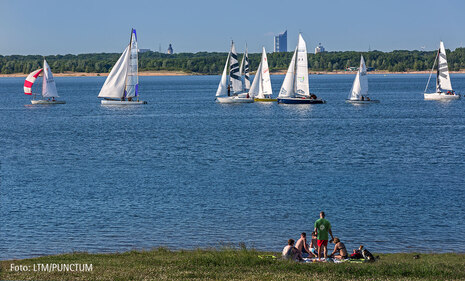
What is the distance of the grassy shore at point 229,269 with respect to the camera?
19.0m

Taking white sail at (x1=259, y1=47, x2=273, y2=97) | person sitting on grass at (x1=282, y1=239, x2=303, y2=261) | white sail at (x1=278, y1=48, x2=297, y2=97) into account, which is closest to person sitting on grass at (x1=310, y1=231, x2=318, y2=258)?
person sitting on grass at (x1=282, y1=239, x2=303, y2=261)

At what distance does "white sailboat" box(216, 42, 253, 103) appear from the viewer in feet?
334

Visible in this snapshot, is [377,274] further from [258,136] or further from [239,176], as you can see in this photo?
[258,136]

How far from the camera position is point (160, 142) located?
63875mm

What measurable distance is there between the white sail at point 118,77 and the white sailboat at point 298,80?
24177mm

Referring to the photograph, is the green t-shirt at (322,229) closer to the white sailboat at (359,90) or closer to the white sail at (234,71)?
the white sail at (234,71)

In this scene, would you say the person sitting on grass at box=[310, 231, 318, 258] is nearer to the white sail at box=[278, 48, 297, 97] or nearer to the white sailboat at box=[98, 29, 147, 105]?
the white sail at box=[278, 48, 297, 97]

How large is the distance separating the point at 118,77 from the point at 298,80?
1075 inches

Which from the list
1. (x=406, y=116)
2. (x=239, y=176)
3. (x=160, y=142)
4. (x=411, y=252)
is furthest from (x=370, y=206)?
(x=406, y=116)

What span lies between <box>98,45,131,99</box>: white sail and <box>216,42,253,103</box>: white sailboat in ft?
49.2

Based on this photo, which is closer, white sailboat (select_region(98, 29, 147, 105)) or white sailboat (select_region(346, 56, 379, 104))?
white sailboat (select_region(98, 29, 147, 105))

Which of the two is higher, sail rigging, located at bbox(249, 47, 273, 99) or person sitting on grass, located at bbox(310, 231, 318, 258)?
sail rigging, located at bbox(249, 47, 273, 99)

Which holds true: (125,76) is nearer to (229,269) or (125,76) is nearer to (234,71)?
(234,71)

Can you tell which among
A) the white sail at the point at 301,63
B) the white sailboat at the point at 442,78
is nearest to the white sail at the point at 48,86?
the white sail at the point at 301,63
